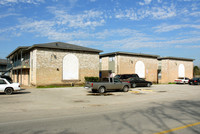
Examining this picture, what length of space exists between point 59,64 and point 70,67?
1848 mm

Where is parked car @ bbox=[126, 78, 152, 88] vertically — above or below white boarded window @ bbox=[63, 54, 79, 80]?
below

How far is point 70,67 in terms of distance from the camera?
96.4 feet

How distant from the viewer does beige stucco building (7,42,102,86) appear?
2678 centimetres

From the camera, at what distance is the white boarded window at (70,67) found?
95.2ft

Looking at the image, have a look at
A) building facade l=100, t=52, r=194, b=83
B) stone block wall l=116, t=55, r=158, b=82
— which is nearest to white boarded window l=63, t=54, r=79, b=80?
building facade l=100, t=52, r=194, b=83

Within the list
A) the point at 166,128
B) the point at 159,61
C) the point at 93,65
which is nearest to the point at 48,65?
the point at 93,65

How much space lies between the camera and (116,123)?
733cm

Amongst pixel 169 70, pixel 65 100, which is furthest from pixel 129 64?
pixel 65 100

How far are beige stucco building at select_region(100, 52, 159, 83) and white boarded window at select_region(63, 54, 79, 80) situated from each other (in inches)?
334

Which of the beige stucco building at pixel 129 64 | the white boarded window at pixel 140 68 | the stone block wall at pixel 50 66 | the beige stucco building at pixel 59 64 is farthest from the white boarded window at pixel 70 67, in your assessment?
the white boarded window at pixel 140 68

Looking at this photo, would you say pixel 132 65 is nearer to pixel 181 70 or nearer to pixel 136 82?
pixel 136 82

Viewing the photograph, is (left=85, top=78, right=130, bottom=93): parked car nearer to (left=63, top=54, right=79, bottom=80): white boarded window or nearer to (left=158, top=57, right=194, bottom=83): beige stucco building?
(left=63, top=54, right=79, bottom=80): white boarded window

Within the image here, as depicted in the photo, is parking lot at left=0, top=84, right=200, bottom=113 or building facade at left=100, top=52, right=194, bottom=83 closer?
parking lot at left=0, top=84, right=200, bottom=113

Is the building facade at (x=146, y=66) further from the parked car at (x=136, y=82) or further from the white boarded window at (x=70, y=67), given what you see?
the white boarded window at (x=70, y=67)
